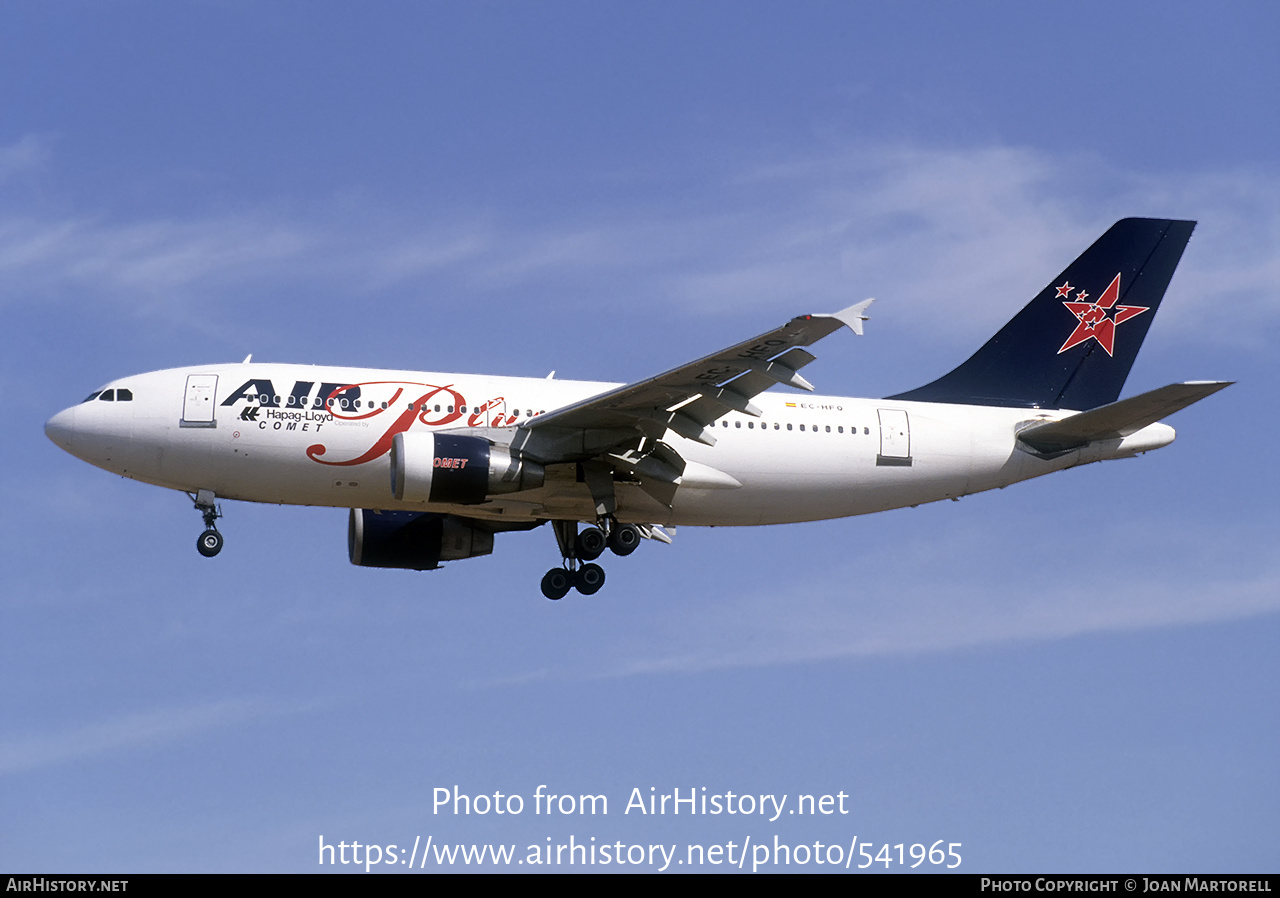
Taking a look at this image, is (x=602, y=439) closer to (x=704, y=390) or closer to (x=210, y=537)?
(x=704, y=390)

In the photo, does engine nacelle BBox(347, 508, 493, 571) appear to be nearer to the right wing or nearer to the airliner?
the airliner

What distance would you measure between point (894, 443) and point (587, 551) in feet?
20.8

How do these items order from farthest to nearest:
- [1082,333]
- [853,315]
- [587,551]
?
1. [1082,333]
2. [587,551]
3. [853,315]

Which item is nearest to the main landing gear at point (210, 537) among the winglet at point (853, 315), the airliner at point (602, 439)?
the airliner at point (602, 439)

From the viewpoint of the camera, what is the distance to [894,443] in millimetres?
31984

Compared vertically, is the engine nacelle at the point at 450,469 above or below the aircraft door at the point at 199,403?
below

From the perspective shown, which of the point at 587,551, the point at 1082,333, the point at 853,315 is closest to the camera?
the point at 853,315

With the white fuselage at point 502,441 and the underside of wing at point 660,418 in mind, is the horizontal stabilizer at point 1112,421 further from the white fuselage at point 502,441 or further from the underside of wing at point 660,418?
the underside of wing at point 660,418

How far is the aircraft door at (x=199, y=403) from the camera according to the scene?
96.3 feet

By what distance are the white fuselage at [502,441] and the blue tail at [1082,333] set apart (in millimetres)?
1001

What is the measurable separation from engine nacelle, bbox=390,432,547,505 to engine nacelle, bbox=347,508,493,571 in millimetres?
4571

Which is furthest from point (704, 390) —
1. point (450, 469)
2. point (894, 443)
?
point (894, 443)
